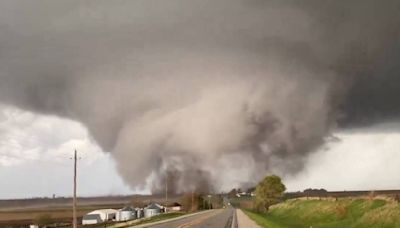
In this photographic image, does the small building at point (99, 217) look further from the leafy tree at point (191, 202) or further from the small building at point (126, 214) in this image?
the leafy tree at point (191, 202)

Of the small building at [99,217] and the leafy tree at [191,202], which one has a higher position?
the leafy tree at [191,202]

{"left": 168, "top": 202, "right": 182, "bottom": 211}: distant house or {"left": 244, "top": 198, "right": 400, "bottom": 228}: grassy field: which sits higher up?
{"left": 244, "top": 198, "right": 400, "bottom": 228}: grassy field

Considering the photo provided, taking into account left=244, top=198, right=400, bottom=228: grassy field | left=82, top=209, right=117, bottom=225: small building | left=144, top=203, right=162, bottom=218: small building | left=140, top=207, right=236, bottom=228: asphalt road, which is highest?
left=244, top=198, right=400, bottom=228: grassy field

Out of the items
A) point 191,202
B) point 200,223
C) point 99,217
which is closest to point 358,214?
point 200,223

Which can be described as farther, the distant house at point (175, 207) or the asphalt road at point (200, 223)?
the distant house at point (175, 207)

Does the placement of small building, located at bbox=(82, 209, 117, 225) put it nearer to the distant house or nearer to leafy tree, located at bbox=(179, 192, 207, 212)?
the distant house

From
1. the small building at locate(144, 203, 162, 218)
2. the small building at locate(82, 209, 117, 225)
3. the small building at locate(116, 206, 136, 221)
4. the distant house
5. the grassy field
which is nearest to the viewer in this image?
the grassy field

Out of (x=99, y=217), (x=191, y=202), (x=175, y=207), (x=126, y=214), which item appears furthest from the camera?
(x=175, y=207)

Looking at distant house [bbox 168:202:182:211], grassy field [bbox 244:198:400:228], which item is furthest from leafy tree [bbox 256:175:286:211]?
grassy field [bbox 244:198:400:228]

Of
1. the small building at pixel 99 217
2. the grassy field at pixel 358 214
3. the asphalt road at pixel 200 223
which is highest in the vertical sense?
the grassy field at pixel 358 214

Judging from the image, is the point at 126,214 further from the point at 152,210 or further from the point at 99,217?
the point at 152,210

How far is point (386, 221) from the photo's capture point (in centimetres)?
4781

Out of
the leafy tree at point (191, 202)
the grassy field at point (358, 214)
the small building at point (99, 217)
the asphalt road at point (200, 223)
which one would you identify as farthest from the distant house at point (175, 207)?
the grassy field at point (358, 214)

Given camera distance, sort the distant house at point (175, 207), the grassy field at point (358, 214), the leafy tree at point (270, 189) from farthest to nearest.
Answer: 1. the distant house at point (175, 207)
2. the leafy tree at point (270, 189)
3. the grassy field at point (358, 214)
